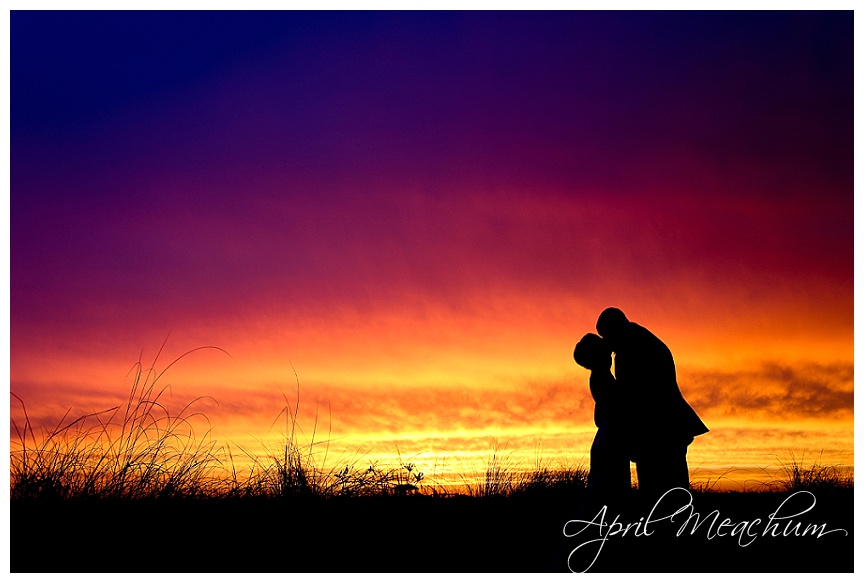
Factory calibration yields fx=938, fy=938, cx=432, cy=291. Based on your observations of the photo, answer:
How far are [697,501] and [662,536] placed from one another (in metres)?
0.69

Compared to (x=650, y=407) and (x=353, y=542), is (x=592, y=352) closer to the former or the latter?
(x=650, y=407)

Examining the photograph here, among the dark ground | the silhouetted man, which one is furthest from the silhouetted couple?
the dark ground

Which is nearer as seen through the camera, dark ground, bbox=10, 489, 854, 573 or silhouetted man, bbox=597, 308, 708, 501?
dark ground, bbox=10, 489, 854, 573

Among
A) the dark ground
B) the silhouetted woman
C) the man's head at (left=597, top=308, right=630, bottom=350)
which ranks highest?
the man's head at (left=597, top=308, right=630, bottom=350)

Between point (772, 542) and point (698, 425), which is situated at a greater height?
point (698, 425)

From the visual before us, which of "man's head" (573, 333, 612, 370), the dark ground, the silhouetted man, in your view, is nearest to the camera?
the dark ground

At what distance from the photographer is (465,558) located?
6109 millimetres

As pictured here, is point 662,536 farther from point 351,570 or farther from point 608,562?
point 351,570

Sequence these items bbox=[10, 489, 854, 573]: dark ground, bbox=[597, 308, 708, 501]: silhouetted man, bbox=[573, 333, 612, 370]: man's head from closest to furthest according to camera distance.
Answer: bbox=[10, 489, 854, 573]: dark ground
bbox=[597, 308, 708, 501]: silhouetted man
bbox=[573, 333, 612, 370]: man's head

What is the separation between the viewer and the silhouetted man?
634cm

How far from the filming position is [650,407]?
642 centimetres

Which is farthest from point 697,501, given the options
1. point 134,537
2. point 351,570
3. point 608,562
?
point 134,537

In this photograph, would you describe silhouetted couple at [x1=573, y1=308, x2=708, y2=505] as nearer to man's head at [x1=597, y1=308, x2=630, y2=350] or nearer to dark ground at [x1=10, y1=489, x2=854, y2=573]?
man's head at [x1=597, y1=308, x2=630, y2=350]

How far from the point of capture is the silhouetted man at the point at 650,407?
6.34 metres
